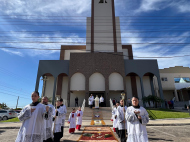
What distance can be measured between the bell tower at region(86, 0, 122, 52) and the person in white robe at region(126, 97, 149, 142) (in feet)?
76.4

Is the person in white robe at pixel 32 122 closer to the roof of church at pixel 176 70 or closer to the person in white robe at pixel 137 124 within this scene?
the person in white robe at pixel 137 124

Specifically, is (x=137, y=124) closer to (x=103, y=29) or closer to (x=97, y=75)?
(x=97, y=75)

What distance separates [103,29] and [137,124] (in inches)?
1040

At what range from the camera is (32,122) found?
307 centimetres

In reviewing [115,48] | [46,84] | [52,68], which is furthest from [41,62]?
[115,48]

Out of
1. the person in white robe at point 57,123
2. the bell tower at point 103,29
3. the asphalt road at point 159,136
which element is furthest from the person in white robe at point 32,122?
the bell tower at point 103,29

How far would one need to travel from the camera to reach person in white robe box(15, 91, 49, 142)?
9.67 feet

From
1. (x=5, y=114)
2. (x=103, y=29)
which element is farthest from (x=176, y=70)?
(x=5, y=114)

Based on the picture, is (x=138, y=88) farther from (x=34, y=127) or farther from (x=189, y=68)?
(x=34, y=127)

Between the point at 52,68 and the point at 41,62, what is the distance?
254 cm

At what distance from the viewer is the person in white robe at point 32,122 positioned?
2.95 meters

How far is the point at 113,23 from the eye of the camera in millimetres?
27609

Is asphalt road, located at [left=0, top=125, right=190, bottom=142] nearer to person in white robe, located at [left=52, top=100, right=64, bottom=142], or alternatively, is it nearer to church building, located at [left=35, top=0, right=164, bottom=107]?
person in white robe, located at [left=52, top=100, right=64, bottom=142]

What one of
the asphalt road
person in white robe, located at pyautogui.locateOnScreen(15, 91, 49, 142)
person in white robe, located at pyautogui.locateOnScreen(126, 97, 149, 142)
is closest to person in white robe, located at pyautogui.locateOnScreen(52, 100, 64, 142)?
the asphalt road
